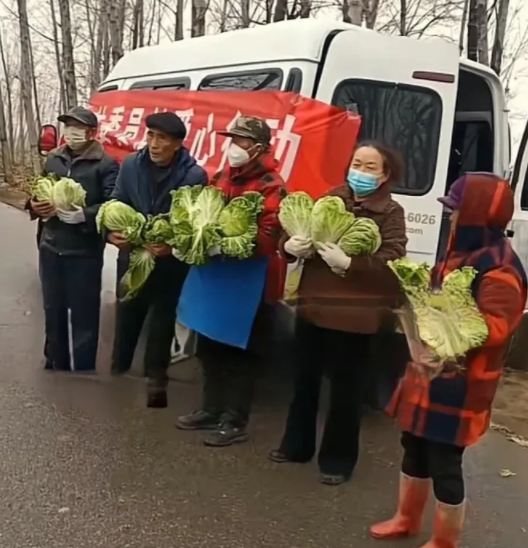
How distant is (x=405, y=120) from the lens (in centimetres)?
603

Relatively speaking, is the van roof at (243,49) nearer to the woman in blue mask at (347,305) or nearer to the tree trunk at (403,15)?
the woman in blue mask at (347,305)

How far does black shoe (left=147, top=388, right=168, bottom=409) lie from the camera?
539 cm

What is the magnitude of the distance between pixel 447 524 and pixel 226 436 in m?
1.72

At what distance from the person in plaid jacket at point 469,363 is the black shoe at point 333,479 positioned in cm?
87

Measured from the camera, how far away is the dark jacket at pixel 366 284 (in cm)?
409

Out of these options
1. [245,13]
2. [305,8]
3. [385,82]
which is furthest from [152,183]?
[245,13]

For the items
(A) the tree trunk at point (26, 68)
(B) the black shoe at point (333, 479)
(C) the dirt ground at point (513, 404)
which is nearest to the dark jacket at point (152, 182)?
(B) the black shoe at point (333, 479)

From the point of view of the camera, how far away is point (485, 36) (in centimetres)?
1224

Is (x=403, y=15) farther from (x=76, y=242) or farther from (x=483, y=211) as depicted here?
(x=483, y=211)

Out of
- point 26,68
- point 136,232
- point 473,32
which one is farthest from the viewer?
point 26,68

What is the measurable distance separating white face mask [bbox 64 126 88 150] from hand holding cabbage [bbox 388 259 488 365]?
9.52ft

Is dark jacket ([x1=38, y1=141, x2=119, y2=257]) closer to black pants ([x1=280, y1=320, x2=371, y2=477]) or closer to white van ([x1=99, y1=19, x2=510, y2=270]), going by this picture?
white van ([x1=99, y1=19, x2=510, y2=270])

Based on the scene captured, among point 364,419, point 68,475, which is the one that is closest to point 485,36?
point 364,419

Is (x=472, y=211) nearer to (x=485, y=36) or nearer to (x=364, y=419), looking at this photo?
(x=364, y=419)
